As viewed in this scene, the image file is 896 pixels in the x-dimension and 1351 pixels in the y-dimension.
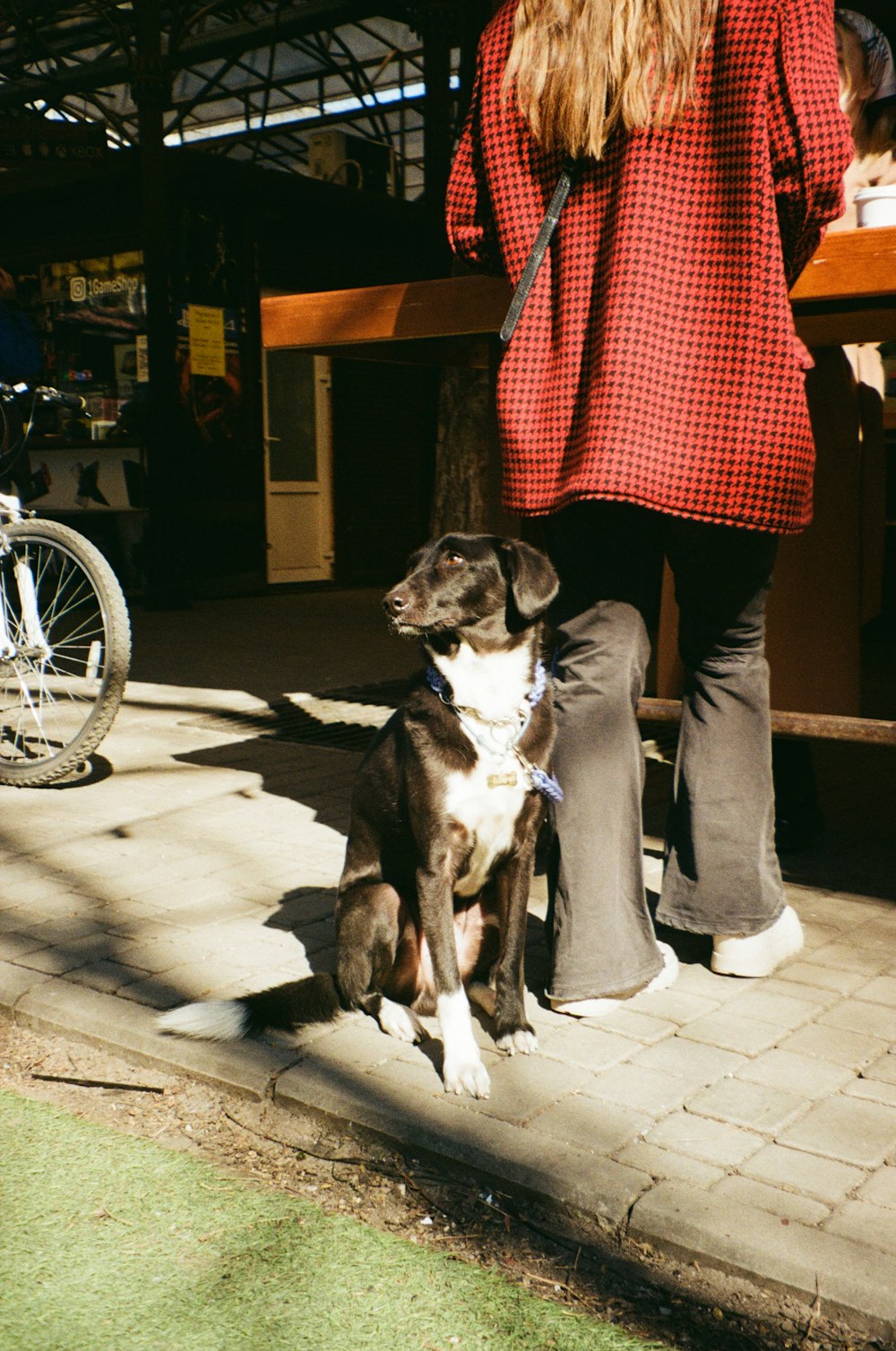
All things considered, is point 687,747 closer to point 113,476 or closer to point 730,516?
point 730,516

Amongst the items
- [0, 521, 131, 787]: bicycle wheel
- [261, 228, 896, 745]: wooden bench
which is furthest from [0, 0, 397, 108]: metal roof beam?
[261, 228, 896, 745]: wooden bench

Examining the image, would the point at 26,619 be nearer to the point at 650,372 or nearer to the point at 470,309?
the point at 470,309

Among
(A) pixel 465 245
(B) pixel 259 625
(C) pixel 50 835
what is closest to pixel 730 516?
(A) pixel 465 245

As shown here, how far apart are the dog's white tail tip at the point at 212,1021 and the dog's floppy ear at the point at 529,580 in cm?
100

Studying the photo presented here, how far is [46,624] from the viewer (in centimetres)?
521

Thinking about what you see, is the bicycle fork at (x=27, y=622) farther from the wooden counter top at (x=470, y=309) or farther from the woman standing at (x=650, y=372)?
the woman standing at (x=650, y=372)

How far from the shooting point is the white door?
1336 cm

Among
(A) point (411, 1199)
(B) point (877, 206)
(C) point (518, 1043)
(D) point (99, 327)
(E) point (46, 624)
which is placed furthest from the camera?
(D) point (99, 327)

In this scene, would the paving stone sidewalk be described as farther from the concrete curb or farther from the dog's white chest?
the dog's white chest

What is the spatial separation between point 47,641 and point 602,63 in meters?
3.45

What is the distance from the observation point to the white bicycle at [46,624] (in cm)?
471

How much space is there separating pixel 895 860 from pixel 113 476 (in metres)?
9.80

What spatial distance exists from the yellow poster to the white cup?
32.5 feet

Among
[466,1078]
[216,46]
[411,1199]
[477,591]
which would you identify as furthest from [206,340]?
[411,1199]
